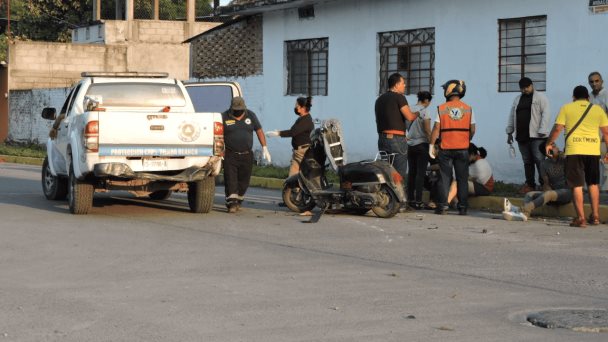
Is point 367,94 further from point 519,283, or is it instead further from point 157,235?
point 519,283

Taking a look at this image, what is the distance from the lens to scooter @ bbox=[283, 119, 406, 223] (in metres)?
15.5

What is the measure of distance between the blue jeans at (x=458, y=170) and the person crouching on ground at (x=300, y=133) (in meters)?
2.05

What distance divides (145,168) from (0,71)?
32.5m

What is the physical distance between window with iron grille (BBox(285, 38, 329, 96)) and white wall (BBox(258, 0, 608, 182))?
182 millimetres

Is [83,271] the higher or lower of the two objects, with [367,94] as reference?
lower

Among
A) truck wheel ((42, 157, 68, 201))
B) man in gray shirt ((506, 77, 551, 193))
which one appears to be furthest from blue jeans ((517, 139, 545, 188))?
truck wheel ((42, 157, 68, 201))

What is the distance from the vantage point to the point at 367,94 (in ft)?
80.1

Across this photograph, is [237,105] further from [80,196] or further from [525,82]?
[525,82]

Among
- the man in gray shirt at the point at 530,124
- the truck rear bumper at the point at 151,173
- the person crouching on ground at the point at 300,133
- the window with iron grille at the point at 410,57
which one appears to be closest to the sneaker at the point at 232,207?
the truck rear bumper at the point at 151,173

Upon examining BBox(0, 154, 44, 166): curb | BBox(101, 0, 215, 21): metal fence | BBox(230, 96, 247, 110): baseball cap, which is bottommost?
BBox(0, 154, 44, 166): curb

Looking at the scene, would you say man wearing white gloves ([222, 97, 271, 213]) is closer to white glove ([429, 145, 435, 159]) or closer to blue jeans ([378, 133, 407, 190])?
blue jeans ([378, 133, 407, 190])

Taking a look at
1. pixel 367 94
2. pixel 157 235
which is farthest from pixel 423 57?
pixel 157 235

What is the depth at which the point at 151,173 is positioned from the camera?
15516 millimetres

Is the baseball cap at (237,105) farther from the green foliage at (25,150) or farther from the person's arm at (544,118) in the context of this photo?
the green foliage at (25,150)
